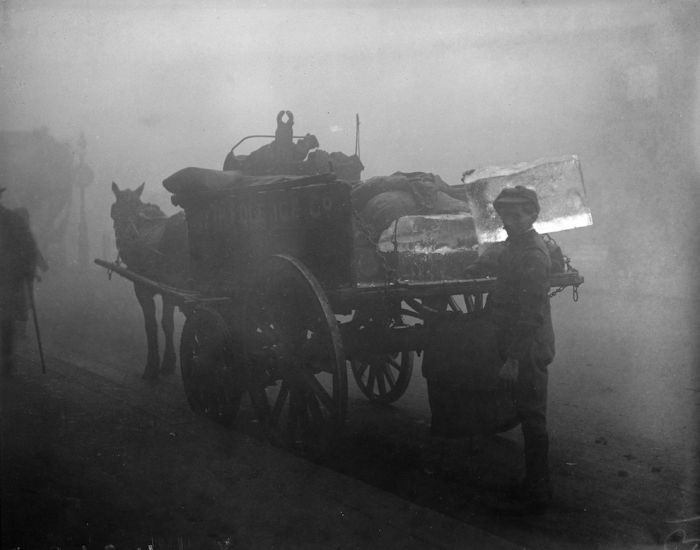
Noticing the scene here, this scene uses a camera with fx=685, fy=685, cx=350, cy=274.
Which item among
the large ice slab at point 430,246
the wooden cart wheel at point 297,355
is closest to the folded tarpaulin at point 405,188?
the large ice slab at point 430,246

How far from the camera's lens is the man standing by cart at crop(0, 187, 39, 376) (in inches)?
305

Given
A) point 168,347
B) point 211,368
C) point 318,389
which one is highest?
point 318,389

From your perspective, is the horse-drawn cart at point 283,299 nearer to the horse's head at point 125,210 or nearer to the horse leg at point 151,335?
the horse leg at point 151,335

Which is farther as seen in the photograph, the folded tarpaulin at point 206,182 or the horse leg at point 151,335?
the horse leg at point 151,335

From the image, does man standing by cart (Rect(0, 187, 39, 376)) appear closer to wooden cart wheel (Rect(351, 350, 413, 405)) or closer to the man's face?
wooden cart wheel (Rect(351, 350, 413, 405))

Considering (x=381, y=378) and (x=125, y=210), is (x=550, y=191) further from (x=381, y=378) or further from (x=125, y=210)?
(x=125, y=210)

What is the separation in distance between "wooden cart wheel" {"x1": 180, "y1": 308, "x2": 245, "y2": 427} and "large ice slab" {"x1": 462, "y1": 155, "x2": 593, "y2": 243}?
2034 millimetres

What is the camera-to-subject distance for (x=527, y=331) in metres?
3.73

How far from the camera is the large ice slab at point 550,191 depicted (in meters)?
4.58

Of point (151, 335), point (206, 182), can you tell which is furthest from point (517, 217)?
point (151, 335)

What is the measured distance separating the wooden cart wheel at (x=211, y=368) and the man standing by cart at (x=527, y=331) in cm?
210

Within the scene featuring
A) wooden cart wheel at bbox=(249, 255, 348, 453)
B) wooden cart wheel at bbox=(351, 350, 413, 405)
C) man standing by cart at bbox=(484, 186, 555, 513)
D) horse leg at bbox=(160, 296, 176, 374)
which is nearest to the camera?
man standing by cart at bbox=(484, 186, 555, 513)

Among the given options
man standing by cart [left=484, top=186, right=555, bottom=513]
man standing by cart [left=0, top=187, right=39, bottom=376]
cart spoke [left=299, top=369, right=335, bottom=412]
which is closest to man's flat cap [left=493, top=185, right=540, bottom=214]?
man standing by cart [left=484, top=186, right=555, bottom=513]

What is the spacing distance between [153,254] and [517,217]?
4.94 meters
